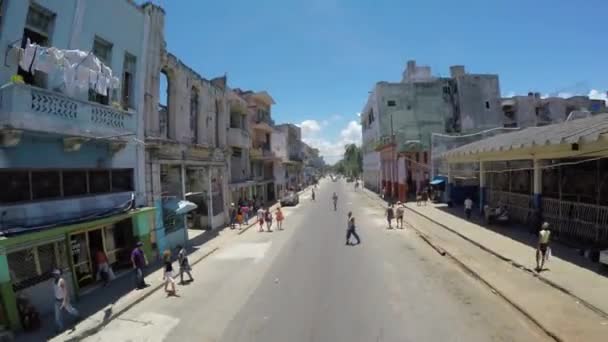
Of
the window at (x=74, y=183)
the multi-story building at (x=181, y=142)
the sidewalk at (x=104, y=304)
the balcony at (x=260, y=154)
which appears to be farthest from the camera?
the balcony at (x=260, y=154)

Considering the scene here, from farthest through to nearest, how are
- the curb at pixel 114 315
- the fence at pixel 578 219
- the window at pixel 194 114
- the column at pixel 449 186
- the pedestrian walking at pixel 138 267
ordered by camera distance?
the column at pixel 449 186 < the window at pixel 194 114 < the fence at pixel 578 219 < the pedestrian walking at pixel 138 267 < the curb at pixel 114 315

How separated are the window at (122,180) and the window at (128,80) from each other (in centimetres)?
261

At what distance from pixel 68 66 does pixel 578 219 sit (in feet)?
62.1

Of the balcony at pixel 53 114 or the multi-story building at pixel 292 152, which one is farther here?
the multi-story building at pixel 292 152

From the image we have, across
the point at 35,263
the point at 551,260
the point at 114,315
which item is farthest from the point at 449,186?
the point at 35,263

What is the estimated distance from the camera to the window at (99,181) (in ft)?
43.1

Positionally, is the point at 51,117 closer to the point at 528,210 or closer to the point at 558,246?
the point at 558,246

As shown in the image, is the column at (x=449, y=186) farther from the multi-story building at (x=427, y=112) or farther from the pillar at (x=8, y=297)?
the pillar at (x=8, y=297)

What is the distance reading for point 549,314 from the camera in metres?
8.41

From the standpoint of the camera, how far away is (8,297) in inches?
355

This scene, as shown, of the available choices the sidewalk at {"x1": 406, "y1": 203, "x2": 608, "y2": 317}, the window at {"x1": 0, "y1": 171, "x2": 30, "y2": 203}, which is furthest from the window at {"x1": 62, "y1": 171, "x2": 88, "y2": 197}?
the sidewalk at {"x1": 406, "y1": 203, "x2": 608, "y2": 317}

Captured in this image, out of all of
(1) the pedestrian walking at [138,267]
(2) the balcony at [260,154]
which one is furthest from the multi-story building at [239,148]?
(1) the pedestrian walking at [138,267]

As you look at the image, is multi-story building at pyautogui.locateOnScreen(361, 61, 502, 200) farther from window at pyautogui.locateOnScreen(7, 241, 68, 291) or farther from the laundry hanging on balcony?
window at pyautogui.locateOnScreen(7, 241, 68, 291)

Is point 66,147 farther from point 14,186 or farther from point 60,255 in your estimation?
point 60,255
